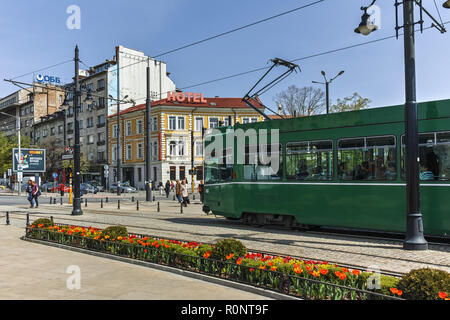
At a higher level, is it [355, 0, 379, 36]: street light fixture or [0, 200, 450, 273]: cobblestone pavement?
[355, 0, 379, 36]: street light fixture

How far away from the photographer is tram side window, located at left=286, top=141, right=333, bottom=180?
11.4 meters

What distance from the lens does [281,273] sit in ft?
18.7

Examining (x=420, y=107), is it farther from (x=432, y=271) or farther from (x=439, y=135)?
(x=432, y=271)

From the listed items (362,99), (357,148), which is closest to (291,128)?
(357,148)

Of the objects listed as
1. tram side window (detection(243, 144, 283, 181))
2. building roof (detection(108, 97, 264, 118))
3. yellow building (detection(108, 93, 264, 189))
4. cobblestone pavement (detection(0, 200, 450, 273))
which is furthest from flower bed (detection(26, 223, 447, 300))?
building roof (detection(108, 97, 264, 118))

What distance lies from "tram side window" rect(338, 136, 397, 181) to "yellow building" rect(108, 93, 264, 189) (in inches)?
1534

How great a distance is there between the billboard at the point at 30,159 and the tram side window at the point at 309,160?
125ft

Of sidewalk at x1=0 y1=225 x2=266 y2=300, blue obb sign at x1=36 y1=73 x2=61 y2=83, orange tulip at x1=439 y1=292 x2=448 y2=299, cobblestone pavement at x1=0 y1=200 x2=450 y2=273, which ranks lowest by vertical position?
cobblestone pavement at x1=0 y1=200 x2=450 y2=273

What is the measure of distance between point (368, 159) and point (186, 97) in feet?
142

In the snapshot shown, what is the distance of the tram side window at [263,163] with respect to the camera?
1256cm

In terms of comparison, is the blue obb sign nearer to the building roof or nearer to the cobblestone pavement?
the cobblestone pavement

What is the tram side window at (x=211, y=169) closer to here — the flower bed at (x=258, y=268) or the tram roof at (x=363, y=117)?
the tram roof at (x=363, y=117)

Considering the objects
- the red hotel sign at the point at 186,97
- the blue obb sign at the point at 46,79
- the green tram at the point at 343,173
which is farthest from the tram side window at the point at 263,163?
the red hotel sign at the point at 186,97
